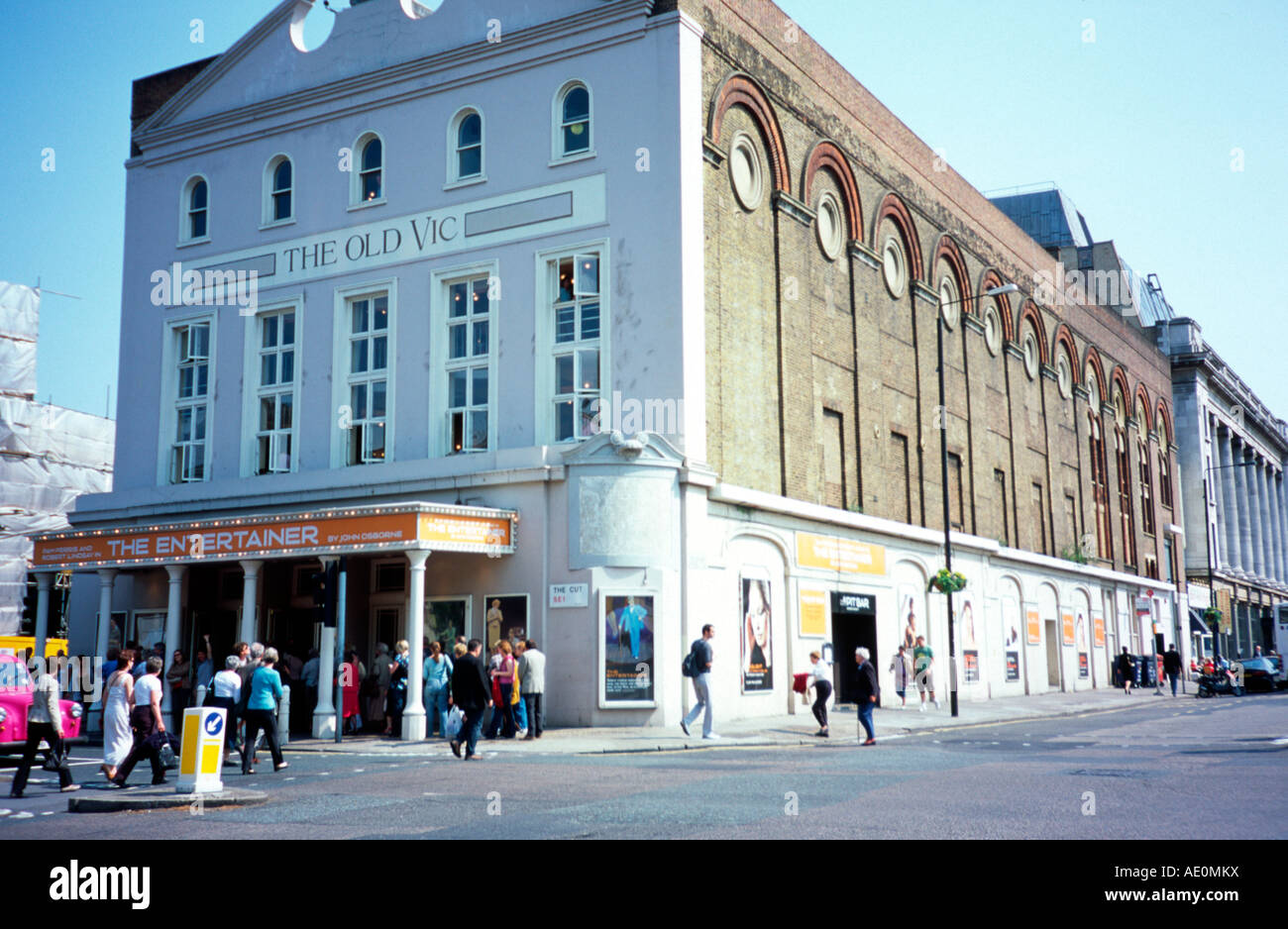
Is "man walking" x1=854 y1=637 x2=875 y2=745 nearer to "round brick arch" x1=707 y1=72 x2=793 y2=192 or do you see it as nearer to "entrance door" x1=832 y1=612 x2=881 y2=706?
"entrance door" x1=832 y1=612 x2=881 y2=706

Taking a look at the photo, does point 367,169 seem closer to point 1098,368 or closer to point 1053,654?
point 1053,654

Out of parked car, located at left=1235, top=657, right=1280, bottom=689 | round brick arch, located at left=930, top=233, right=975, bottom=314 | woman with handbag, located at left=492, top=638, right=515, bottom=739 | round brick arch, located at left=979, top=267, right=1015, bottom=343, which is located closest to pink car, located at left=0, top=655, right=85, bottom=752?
woman with handbag, located at left=492, top=638, right=515, bottom=739

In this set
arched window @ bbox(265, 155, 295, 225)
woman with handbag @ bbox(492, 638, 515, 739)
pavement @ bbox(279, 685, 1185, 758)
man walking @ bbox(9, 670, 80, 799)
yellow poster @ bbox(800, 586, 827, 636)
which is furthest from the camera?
arched window @ bbox(265, 155, 295, 225)

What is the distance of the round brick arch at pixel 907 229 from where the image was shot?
3569cm

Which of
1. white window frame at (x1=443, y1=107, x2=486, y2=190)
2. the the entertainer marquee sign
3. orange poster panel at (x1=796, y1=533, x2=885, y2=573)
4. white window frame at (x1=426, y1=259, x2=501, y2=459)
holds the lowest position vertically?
orange poster panel at (x1=796, y1=533, x2=885, y2=573)

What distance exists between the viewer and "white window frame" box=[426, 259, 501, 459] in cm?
2647

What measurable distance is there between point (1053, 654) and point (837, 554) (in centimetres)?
1883

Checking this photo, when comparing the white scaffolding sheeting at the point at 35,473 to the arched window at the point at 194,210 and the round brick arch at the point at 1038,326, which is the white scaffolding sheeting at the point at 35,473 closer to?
the arched window at the point at 194,210

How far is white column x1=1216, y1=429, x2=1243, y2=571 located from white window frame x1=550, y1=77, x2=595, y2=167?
6756cm

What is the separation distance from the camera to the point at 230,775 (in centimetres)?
1616

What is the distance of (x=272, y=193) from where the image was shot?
30547 mm

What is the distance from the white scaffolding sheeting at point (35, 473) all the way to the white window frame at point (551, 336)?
29561mm

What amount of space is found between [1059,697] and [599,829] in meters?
33.5

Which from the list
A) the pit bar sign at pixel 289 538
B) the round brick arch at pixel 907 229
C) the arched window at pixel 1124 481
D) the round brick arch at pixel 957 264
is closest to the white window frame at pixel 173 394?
the pit bar sign at pixel 289 538
